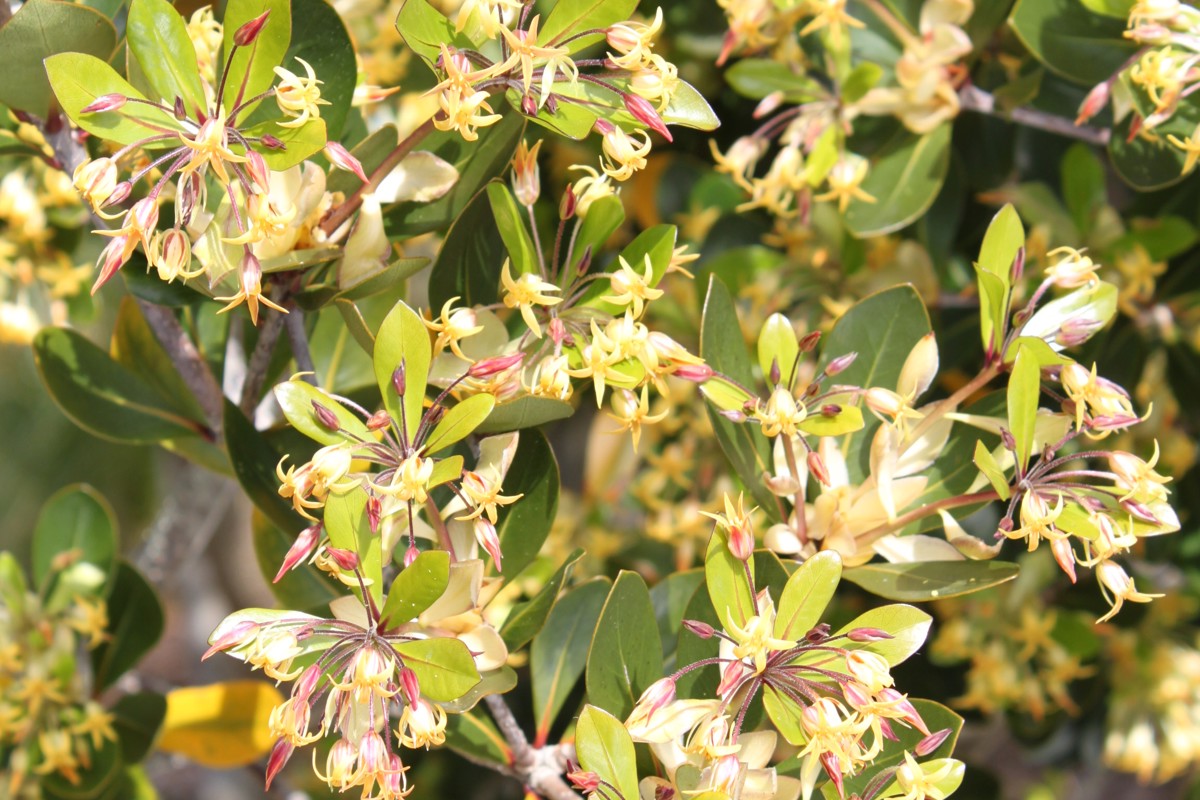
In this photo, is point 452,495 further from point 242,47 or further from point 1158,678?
point 1158,678

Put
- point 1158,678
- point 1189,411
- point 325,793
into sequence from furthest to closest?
point 325,793 < point 1158,678 < point 1189,411

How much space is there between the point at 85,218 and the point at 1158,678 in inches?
55.2

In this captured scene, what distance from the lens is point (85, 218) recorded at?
1.14m

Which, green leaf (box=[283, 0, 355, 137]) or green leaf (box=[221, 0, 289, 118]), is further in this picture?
green leaf (box=[283, 0, 355, 137])

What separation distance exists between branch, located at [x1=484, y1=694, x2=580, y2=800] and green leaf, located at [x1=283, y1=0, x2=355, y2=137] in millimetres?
418

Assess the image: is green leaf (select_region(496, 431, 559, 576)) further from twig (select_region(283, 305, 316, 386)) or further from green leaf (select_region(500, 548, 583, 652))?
twig (select_region(283, 305, 316, 386))

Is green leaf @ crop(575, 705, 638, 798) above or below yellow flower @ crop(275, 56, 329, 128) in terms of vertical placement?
below

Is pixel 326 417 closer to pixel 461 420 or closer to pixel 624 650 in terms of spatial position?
pixel 461 420

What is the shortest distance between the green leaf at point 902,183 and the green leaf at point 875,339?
0.59ft

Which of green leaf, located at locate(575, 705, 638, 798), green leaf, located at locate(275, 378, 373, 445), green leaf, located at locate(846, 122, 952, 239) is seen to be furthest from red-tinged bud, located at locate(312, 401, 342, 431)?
green leaf, located at locate(846, 122, 952, 239)

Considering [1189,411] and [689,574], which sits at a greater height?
[689,574]

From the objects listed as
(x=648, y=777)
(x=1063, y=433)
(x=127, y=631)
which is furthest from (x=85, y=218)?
(x=1063, y=433)

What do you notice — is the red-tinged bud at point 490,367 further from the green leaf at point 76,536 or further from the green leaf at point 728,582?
the green leaf at point 76,536

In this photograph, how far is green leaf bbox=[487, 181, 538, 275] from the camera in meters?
0.65
